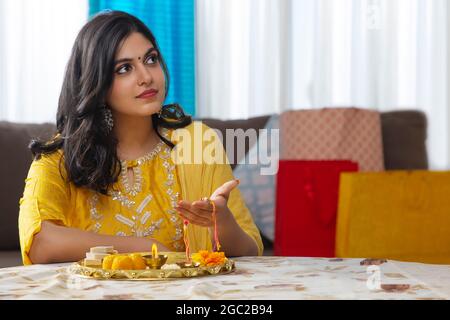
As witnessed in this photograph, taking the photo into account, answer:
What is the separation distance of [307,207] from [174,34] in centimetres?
123

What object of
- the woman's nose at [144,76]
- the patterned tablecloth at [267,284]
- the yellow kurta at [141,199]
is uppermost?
the woman's nose at [144,76]

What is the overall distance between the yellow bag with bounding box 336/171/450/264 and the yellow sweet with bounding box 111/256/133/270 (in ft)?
4.05

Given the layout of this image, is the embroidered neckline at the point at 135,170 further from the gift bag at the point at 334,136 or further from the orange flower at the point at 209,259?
the gift bag at the point at 334,136

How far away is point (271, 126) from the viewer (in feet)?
9.13

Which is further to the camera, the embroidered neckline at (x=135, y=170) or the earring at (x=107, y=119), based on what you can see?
the earring at (x=107, y=119)

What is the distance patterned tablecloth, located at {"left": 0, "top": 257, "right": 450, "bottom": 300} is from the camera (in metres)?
0.95

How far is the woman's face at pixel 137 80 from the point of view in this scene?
5.74 ft

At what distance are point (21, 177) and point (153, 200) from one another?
2.98ft

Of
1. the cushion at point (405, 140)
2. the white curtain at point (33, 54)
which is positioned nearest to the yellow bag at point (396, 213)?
the cushion at point (405, 140)

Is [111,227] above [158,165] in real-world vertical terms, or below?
below

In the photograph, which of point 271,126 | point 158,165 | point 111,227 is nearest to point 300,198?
point 271,126

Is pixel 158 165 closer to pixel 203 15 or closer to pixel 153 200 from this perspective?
pixel 153 200

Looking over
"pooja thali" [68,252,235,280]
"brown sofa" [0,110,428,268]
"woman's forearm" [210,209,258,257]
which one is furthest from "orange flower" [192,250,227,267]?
"brown sofa" [0,110,428,268]
